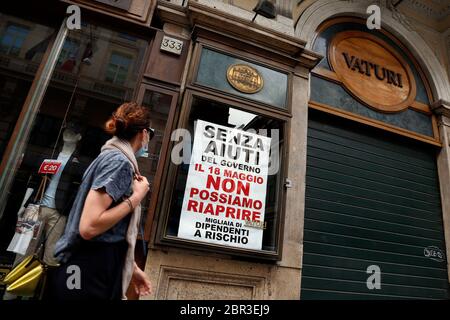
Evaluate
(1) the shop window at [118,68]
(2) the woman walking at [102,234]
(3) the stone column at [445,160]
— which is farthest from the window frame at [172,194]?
(3) the stone column at [445,160]

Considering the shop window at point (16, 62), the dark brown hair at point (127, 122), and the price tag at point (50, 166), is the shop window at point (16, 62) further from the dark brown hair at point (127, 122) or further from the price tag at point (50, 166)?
the dark brown hair at point (127, 122)

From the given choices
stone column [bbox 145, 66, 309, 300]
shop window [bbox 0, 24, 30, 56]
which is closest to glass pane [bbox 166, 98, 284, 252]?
stone column [bbox 145, 66, 309, 300]

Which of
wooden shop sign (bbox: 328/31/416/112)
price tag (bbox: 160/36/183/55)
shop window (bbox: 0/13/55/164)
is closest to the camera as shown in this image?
price tag (bbox: 160/36/183/55)

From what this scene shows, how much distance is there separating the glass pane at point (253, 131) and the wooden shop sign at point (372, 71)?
2249 mm

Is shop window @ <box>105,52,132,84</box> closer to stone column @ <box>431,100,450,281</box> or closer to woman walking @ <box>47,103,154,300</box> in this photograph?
woman walking @ <box>47,103,154,300</box>

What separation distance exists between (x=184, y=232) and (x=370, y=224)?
338 cm

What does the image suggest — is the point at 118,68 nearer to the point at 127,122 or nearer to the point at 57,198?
the point at 57,198

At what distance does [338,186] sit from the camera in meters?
5.19

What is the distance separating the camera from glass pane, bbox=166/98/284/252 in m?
3.92

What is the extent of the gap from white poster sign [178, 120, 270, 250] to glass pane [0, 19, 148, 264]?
1.50 m

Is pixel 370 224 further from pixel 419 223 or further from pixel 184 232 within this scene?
pixel 184 232

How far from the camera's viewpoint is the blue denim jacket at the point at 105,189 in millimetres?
1656
